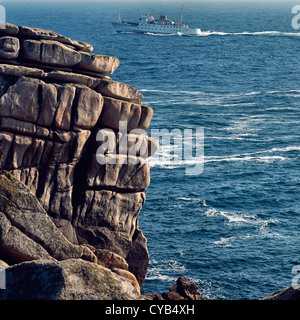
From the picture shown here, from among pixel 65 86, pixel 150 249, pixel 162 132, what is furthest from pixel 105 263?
pixel 162 132

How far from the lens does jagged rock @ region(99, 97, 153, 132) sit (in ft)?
160

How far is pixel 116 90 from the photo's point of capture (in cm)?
4928

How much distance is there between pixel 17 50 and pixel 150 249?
3086 centimetres

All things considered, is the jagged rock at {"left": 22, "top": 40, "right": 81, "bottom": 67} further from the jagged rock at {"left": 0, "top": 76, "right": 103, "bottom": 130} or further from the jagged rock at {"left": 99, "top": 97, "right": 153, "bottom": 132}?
the jagged rock at {"left": 99, "top": 97, "right": 153, "bottom": 132}

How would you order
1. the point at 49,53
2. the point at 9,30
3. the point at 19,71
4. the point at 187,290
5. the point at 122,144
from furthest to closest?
1. the point at 187,290
2. the point at 122,144
3. the point at 9,30
4. the point at 49,53
5. the point at 19,71

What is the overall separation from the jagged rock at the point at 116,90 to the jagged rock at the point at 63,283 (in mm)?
18367

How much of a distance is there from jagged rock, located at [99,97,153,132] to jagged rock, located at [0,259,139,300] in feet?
56.3

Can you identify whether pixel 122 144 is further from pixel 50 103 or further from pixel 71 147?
pixel 50 103

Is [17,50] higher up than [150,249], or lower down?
higher up

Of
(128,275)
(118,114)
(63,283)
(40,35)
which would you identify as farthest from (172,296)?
(40,35)

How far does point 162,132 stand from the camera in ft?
385

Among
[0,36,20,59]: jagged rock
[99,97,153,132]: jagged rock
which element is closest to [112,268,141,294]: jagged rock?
[99,97,153,132]: jagged rock

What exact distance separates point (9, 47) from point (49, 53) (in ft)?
9.74
